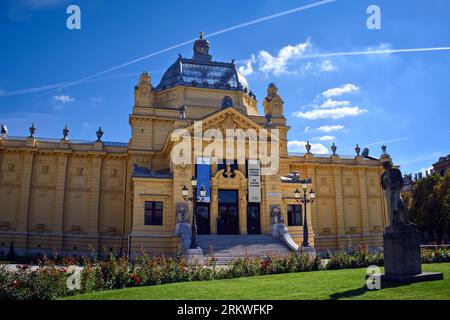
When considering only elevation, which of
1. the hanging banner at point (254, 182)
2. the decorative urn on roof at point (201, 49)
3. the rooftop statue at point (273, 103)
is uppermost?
the decorative urn on roof at point (201, 49)

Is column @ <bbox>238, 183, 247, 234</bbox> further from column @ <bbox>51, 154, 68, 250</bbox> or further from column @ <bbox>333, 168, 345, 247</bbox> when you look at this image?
column @ <bbox>51, 154, 68, 250</bbox>

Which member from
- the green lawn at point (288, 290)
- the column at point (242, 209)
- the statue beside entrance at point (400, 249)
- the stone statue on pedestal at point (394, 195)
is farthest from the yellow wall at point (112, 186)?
the statue beside entrance at point (400, 249)

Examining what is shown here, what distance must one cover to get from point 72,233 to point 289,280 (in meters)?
33.5

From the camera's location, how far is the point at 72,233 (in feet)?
141

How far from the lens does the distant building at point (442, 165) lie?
71375 millimetres

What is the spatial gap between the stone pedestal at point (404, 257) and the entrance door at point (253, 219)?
75.2ft

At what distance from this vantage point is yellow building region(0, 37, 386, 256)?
3566 cm

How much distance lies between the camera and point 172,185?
3575 centimetres

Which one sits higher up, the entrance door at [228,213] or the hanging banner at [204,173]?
the hanging banner at [204,173]

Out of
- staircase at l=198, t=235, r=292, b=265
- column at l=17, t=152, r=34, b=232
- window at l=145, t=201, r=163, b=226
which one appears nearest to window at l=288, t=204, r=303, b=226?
staircase at l=198, t=235, r=292, b=265

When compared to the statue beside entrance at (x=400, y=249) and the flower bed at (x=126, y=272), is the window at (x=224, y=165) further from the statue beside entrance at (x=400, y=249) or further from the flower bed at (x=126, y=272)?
the statue beside entrance at (x=400, y=249)

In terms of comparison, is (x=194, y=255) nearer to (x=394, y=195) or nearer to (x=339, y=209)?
(x=394, y=195)
